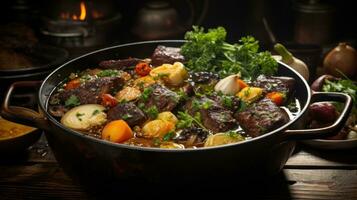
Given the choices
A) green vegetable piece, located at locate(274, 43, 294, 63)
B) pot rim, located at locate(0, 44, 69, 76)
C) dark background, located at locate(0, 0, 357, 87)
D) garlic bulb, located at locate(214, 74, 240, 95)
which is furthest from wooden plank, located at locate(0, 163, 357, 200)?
dark background, located at locate(0, 0, 357, 87)

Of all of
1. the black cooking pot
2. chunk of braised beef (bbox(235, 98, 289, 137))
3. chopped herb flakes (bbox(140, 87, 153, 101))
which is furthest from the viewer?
chopped herb flakes (bbox(140, 87, 153, 101))

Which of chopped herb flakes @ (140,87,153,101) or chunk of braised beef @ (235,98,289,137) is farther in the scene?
chopped herb flakes @ (140,87,153,101)

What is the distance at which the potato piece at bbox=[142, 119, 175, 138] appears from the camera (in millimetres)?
2432

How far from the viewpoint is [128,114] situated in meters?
2.53

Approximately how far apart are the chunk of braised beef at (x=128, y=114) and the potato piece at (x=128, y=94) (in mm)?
199

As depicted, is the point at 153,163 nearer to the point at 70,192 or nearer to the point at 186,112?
the point at 186,112

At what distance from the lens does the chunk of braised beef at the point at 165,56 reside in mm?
3217

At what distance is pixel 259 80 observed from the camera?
117 inches

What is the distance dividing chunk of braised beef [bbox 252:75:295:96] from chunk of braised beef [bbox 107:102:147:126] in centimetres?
87

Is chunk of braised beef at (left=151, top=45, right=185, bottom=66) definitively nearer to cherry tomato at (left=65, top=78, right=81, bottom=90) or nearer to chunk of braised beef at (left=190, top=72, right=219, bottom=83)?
chunk of braised beef at (left=190, top=72, right=219, bottom=83)

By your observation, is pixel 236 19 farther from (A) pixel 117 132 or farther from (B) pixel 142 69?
(A) pixel 117 132

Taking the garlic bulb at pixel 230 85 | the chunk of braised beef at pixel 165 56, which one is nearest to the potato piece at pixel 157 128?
the garlic bulb at pixel 230 85

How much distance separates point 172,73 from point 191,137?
2.38ft

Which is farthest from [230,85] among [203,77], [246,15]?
[246,15]
